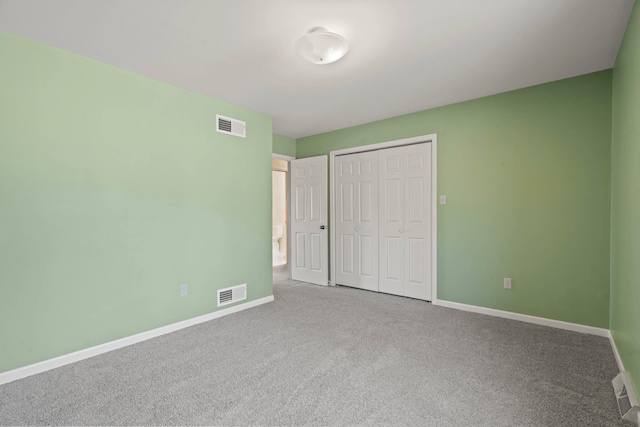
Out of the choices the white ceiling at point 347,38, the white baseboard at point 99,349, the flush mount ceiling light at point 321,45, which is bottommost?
the white baseboard at point 99,349

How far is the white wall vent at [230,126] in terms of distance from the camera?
3422 mm

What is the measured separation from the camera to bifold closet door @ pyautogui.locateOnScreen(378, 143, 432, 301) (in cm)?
389

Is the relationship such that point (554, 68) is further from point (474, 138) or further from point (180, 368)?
point (180, 368)

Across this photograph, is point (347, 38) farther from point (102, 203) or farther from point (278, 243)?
point (278, 243)

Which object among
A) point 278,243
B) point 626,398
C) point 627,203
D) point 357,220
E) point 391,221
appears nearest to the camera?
point 626,398

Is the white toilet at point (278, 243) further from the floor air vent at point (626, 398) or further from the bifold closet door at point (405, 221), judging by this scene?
the floor air vent at point (626, 398)

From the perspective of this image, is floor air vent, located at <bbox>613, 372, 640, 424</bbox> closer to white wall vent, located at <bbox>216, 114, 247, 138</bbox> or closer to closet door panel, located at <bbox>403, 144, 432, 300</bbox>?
closet door panel, located at <bbox>403, 144, 432, 300</bbox>

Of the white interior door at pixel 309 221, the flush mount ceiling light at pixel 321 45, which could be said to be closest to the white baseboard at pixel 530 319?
the white interior door at pixel 309 221

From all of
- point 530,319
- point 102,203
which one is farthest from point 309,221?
point 530,319

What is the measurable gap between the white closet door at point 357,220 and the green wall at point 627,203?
2.43 m

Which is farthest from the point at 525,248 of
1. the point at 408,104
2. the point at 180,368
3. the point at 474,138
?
the point at 180,368

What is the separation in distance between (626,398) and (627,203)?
3.96ft

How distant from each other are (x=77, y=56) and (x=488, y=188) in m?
3.99

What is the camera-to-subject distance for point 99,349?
2.49 meters
